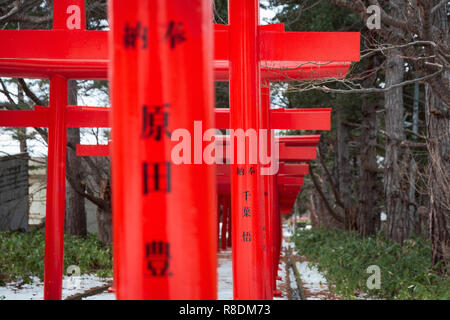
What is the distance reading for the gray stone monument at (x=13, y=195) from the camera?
64.5 ft

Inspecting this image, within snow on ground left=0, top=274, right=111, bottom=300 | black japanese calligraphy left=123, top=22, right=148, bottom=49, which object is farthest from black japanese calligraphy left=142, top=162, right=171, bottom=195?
snow on ground left=0, top=274, right=111, bottom=300

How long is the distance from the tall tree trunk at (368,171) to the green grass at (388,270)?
1754 mm

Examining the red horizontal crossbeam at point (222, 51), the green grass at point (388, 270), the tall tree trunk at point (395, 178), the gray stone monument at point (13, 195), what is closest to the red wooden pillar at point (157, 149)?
the red horizontal crossbeam at point (222, 51)

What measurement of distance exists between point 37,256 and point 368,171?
10.7m

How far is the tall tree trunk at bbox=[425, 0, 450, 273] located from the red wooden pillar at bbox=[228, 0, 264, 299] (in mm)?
4285

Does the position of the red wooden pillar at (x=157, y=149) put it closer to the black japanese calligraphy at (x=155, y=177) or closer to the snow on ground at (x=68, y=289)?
the black japanese calligraphy at (x=155, y=177)

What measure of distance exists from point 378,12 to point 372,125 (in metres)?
11.3

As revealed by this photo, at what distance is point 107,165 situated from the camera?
18656mm

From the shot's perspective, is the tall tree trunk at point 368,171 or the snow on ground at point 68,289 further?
the tall tree trunk at point 368,171

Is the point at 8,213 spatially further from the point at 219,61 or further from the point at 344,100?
the point at 219,61

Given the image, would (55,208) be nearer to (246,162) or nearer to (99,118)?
(99,118)

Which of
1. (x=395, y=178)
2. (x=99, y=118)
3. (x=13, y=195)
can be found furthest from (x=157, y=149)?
(x=13, y=195)

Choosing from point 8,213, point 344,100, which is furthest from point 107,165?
point 344,100

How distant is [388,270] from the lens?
1157 cm
